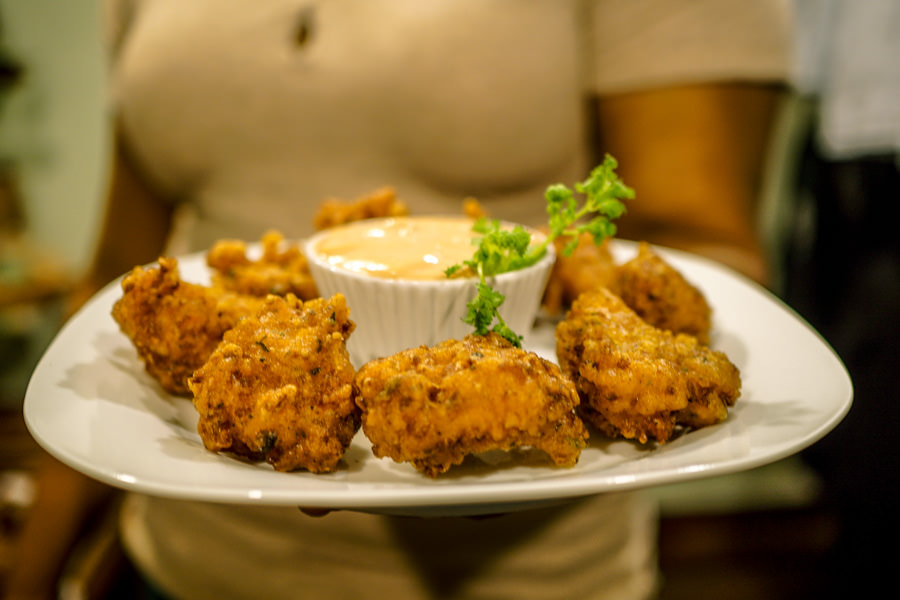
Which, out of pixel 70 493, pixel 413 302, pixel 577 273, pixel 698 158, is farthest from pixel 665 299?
pixel 70 493

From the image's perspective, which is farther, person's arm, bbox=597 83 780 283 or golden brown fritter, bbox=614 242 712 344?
person's arm, bbox=597 83 780 283

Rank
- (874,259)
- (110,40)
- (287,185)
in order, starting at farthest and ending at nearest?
(874,259) → (110,40) → (287,185)

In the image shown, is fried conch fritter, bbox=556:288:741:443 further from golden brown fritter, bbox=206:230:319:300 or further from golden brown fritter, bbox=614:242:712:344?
golden brown fritter, bbox=206:230:319:300

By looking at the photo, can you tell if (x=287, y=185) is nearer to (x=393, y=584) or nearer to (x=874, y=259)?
(x=393, y=584)

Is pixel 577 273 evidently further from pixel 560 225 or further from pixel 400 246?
pixel 400 246

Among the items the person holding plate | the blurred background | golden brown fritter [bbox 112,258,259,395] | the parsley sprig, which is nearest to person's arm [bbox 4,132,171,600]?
the person holding plate

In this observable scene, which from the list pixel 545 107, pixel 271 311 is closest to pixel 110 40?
pixel 545 107
